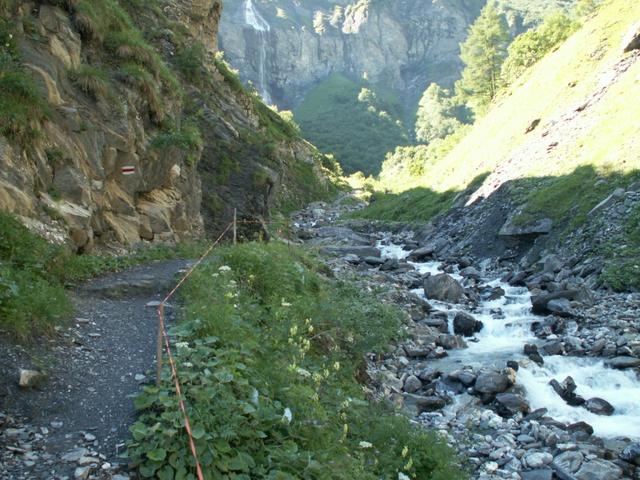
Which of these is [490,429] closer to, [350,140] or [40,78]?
[40,78]

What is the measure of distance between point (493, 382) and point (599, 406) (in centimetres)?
209

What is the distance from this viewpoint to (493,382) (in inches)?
472

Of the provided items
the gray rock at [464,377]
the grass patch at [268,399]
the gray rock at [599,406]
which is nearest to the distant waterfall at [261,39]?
the gray rock at [464,377]

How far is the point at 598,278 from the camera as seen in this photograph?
1822 centimetres

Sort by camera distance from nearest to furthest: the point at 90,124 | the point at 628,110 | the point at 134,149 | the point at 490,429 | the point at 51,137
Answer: the point at 490,429
the point at 51,137
the point at 90,124
the point at 134,149
the point at 628,110

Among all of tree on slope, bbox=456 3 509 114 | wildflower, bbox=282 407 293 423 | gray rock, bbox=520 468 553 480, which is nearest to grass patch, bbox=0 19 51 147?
wildflower, bbox=282 407 293 423

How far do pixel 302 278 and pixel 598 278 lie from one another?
10.9 meters

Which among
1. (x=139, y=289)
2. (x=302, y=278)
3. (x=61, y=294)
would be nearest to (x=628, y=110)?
(x=302, y=278)

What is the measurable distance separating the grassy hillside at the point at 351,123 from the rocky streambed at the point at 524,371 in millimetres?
89170

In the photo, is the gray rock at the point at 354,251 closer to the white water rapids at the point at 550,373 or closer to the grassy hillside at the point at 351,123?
the white water rapids at the point at 550,373

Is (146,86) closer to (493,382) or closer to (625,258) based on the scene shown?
(493,382)

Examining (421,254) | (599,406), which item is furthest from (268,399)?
(421,254)

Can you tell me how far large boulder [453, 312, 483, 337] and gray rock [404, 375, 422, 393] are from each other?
177 inches

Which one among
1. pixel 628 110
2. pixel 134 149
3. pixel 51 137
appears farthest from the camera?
pixel 628 110
